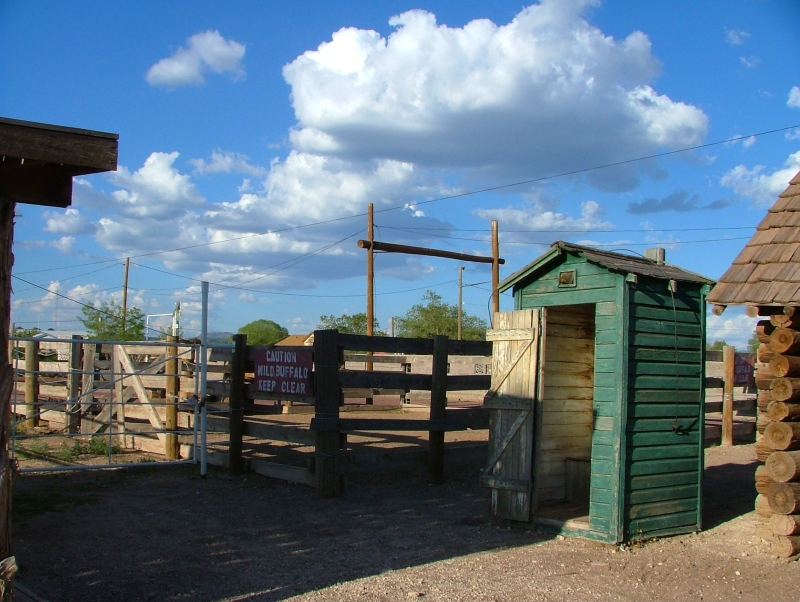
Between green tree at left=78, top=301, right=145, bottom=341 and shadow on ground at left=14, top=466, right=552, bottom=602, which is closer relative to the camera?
shadow on ground at left=14, top=466, right=552, bottom=602

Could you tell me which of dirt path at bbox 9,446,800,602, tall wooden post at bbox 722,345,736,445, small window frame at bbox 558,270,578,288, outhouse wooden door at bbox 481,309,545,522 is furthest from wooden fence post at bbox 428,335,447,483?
tall wooden post at bbox 722,345,736,445

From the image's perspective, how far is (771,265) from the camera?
6.99 meters

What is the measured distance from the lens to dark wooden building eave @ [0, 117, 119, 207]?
4.14m

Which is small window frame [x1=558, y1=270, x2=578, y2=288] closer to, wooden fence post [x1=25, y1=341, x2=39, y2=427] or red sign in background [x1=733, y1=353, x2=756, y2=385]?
wooden fence post [x1=25, y1=341, x2=39, y2=427]

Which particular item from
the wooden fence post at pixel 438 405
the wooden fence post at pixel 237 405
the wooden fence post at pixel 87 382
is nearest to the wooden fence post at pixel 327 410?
the wooden fence post at pixel 438 405

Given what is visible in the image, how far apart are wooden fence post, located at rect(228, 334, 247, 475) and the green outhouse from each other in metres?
3.81

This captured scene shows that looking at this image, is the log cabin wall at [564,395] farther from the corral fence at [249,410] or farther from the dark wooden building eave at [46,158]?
the dark wooden building eave at [46,158]

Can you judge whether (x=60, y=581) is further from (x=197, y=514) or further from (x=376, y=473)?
(x=376, y=473)

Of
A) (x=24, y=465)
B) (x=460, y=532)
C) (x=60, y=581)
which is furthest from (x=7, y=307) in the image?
(x=24, y=465)

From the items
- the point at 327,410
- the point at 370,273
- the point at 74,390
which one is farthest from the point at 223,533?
the point at 370,273

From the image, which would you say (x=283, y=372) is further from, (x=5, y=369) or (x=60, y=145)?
(x=60, y=145)

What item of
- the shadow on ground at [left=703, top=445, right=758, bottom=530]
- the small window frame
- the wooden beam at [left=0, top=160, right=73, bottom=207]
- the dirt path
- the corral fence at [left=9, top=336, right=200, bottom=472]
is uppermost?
the wooden beam at [left=0, top=160, right=73, bottom=207]

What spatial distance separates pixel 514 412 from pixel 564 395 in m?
1.12

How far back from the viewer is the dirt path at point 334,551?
544 centimetres
